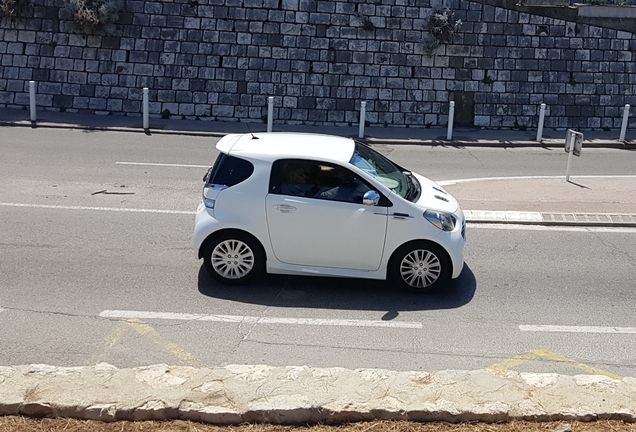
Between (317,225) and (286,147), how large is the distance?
41.1 inches

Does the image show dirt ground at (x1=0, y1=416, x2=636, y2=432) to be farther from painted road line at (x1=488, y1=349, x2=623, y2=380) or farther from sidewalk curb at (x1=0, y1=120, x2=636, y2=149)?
sidewalk curb at (x1=0, y1=120, x2=636, y2=149)

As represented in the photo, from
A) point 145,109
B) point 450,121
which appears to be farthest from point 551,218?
point 145,109

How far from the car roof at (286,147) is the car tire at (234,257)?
37.3 inches

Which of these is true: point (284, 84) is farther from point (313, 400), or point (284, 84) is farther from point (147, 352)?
point (313, 400)

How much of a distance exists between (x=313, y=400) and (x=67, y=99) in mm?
17567

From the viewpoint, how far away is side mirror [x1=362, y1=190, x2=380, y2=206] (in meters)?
8.42

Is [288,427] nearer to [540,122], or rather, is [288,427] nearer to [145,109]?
[145,109]

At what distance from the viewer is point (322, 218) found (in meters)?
8.45

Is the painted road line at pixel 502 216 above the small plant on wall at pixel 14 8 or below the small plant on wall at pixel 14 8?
below

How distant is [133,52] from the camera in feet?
69.8

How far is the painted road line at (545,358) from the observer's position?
6.80m

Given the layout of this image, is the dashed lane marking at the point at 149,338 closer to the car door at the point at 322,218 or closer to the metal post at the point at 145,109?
the car door at the point at 322,218

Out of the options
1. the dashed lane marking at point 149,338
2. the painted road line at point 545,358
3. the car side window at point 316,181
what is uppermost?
the car side window at point 316,181

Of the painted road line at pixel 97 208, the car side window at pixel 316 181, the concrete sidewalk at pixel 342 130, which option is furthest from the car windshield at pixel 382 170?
the concrete sidewalk at pixel 342 130
